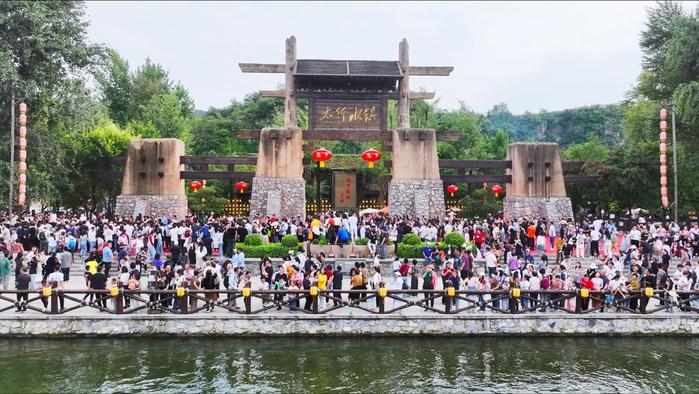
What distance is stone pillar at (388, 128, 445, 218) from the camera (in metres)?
28.3

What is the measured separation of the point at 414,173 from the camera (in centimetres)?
2853

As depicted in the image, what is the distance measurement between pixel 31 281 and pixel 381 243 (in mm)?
10808

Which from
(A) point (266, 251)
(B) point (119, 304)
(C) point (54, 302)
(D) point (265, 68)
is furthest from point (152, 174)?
(B) point (119, 304)

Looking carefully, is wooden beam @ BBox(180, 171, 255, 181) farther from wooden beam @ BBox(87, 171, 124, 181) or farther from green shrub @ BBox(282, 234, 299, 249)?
green shrub @ BBox(282, 234, 299, 249)

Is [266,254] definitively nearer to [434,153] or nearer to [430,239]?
[430,239]

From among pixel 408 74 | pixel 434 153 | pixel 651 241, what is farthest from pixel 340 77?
pixel 651 241

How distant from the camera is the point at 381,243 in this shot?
20.0 meters

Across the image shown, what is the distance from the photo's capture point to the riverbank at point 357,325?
1380 cm

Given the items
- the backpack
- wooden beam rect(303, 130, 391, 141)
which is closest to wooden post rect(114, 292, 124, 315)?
the backpack

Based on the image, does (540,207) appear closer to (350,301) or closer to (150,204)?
(350,301)

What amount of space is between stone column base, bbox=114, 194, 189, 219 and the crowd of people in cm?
148

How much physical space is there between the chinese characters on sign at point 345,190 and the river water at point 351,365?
22.5 meters

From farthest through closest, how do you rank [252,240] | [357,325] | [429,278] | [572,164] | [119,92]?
1. [119,92]
2. [572,164]
3. [252,240]
4. [429,278]
5. [357,325]

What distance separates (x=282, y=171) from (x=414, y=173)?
6615 mm
